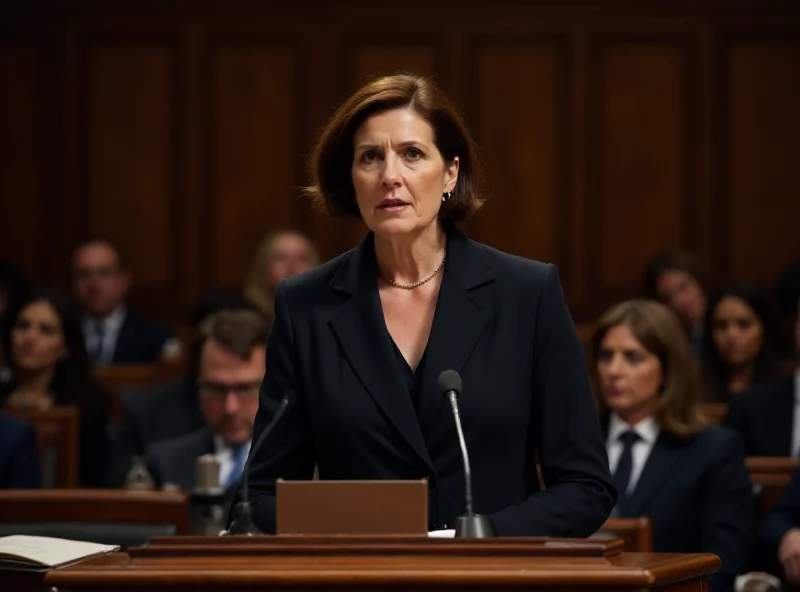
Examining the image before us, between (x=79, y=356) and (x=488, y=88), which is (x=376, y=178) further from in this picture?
(x=488, y=88)

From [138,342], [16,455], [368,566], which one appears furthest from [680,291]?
[368,566]

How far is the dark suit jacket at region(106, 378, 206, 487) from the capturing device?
6.65 m

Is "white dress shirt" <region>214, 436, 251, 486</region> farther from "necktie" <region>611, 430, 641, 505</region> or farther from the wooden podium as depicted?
the wooden podium

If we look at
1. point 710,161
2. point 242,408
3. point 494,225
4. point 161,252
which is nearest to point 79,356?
point 242,408

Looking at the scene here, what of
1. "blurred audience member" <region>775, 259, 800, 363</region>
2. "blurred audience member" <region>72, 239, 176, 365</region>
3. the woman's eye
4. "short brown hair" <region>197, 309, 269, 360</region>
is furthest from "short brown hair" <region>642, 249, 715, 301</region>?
the woman's eye

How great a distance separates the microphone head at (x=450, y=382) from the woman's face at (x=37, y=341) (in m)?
5.09

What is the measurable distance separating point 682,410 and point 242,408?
1601 mm

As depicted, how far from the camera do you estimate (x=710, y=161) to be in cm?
998

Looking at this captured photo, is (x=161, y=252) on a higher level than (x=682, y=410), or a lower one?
higher

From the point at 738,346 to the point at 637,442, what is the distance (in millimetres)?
2696

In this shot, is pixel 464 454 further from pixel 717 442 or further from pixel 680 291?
pixel 680 291

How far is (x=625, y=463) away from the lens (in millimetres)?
5207

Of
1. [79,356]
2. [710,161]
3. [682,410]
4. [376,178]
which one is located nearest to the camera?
[376,178]

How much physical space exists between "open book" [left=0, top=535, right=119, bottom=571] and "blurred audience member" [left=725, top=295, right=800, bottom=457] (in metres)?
3.97
